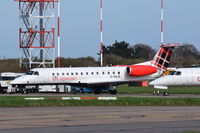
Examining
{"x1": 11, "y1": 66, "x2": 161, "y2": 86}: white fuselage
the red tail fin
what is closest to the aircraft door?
{"x1": 11, "y1": 66, "x2": 161, "y2": 86}: white fuselage

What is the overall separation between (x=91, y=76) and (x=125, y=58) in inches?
2680

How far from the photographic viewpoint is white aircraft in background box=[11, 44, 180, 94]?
5809 centimetres

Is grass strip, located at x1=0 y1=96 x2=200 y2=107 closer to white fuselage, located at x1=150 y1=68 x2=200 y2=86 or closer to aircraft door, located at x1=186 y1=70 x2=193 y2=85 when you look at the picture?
white fuselage, located at x1=150 y1=68 x2=200 y2=86

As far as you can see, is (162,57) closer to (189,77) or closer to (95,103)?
(189,77)

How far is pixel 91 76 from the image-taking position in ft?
193

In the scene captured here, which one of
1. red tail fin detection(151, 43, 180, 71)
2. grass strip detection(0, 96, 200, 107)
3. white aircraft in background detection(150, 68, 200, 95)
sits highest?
red tail fin detection(151, 43, 180, 71)

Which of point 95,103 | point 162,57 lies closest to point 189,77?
point 162,57

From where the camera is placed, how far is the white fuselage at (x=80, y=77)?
58.1 m

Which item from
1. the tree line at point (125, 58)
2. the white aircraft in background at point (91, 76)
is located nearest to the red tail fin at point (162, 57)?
the white aircraft in background at point (91, 76)

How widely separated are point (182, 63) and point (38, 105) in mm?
69013

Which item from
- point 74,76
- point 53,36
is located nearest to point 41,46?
point 53,36

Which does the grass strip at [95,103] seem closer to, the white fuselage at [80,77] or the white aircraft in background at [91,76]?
the white aircraft in background at [91,76]

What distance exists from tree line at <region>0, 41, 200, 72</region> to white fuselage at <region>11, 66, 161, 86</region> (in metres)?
27.8

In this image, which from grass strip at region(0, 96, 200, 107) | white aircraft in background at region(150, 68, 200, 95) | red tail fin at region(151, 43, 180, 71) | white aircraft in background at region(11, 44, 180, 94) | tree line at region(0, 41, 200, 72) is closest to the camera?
grass strip at region(0, 96, 200, 107)
